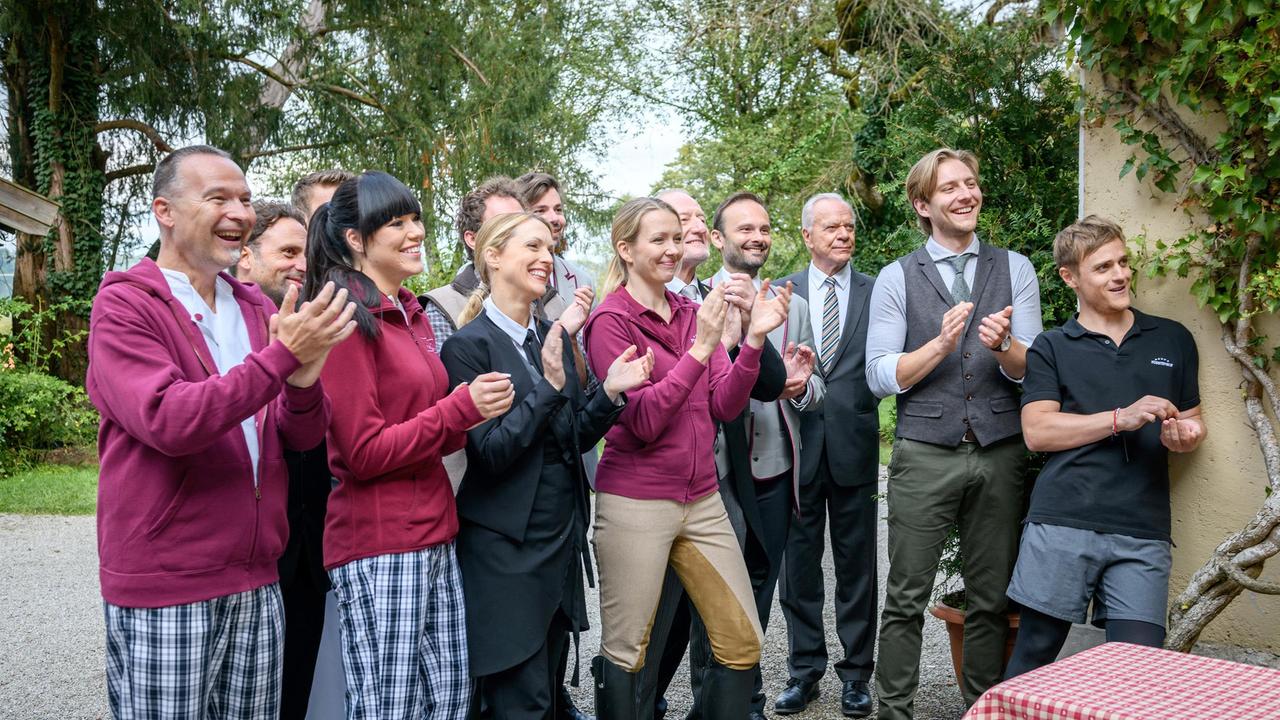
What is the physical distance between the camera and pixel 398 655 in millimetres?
3059

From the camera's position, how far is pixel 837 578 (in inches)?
193

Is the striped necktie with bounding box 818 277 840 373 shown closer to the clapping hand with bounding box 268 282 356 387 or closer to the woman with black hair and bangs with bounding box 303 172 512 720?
the woman with black hair and bangs with bounding box 303 172 512 720

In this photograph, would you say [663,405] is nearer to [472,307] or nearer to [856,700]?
[472,307]

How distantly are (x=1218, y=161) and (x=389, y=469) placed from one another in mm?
3069

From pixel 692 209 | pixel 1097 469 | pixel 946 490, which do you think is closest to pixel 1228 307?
pixel 1097 469

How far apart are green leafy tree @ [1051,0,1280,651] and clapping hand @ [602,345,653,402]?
1978 mm

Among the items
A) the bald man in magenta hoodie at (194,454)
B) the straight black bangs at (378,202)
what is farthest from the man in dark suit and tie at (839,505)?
the bald man in magenta hoodie at (194,454)

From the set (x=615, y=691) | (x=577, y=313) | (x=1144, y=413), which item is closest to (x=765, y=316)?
→ (x=577, y=313)

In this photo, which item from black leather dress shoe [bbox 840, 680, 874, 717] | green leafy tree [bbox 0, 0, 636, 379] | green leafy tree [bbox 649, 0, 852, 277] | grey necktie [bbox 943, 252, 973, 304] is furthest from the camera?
green leafy tree [bbox 649, 0, 852, 277]

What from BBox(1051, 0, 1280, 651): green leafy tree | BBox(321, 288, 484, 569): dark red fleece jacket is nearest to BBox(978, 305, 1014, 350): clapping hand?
BBox(1051, 0, 1280, 651): green leafy tree

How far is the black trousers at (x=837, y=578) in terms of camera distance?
4820 millimetres

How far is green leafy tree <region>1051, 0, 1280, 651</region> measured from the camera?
3654 millimetres

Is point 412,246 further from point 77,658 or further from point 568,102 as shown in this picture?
point 568,102

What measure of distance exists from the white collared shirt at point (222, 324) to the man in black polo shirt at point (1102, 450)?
2585 millimetres
